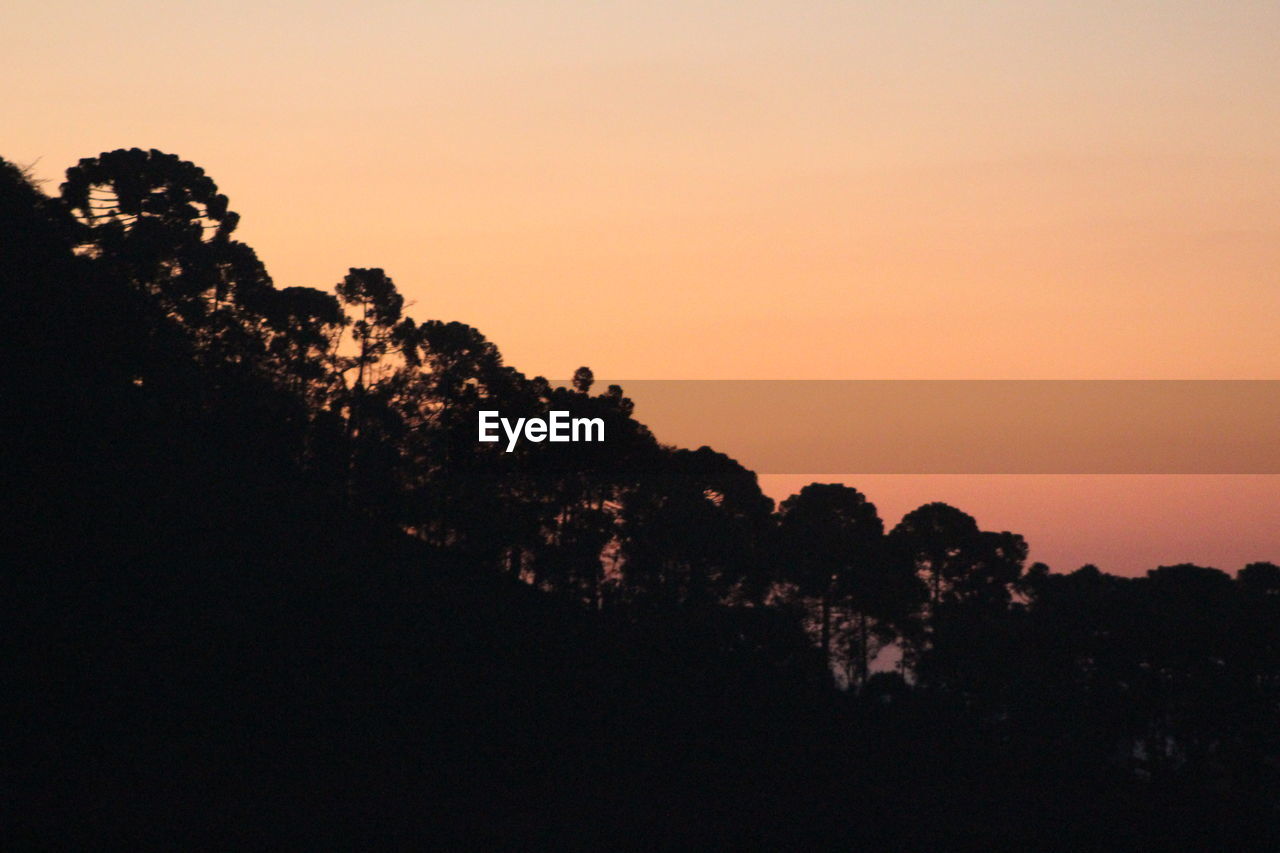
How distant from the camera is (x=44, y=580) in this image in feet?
170

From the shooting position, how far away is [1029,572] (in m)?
112

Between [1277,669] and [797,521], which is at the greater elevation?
[797,521]

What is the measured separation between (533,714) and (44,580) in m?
29.4

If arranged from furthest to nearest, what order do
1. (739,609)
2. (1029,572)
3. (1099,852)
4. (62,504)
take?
(1029,572), (739,609), (1099,852), (62,504)

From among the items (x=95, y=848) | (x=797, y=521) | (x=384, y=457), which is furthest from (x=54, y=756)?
(x=797, y=521)

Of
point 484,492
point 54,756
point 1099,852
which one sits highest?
point 484,492

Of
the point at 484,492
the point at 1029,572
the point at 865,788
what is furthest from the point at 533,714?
the point at 1029,572

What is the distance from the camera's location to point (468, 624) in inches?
2953

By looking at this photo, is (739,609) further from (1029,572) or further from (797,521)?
(1029,572)

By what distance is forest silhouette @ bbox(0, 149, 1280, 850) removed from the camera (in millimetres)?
53312

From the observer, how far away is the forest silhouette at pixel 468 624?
53.3 meters

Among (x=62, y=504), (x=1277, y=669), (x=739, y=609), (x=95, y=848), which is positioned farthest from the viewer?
(x=1277, y=669)

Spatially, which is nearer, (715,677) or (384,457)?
(384,457)

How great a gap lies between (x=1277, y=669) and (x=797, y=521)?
3527 cm
